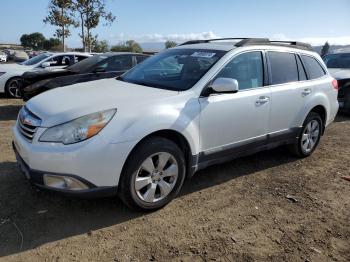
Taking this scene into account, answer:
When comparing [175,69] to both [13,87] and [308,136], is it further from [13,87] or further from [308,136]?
[13,87]

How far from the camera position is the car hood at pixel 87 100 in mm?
3449

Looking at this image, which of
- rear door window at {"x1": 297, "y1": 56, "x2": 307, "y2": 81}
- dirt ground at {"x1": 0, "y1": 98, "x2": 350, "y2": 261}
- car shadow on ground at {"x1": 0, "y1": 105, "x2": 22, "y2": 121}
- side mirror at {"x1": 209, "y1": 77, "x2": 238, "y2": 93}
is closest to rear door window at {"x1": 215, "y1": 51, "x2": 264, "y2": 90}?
side mirror at {"x1": 209, "y1": 77, "x2": 238, "y2": 93}

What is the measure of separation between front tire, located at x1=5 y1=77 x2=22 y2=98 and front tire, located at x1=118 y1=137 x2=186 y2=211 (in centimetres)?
829

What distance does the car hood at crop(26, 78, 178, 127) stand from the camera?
3.45 meters

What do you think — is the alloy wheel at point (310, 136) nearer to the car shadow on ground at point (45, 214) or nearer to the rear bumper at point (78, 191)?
the car shadow on ground at point (45, 214)

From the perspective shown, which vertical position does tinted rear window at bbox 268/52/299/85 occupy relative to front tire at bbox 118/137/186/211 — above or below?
above

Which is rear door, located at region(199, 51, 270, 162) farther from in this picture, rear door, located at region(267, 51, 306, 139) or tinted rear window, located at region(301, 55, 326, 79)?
tinted rear window, located at region(301, 55, 326, 79)

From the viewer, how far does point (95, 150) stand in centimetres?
329

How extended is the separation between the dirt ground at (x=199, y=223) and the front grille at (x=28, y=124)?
31.0 inches

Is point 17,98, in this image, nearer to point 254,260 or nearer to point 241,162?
point 241,162

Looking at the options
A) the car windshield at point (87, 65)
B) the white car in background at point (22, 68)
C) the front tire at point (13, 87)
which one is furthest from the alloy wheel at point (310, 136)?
the front tire at point (13, 87)

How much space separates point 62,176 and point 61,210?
0.71 m

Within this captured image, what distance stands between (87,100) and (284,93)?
2.67m

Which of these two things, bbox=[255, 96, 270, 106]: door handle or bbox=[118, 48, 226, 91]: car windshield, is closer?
bbox=[118, 48, 226, 91]: car windshield
